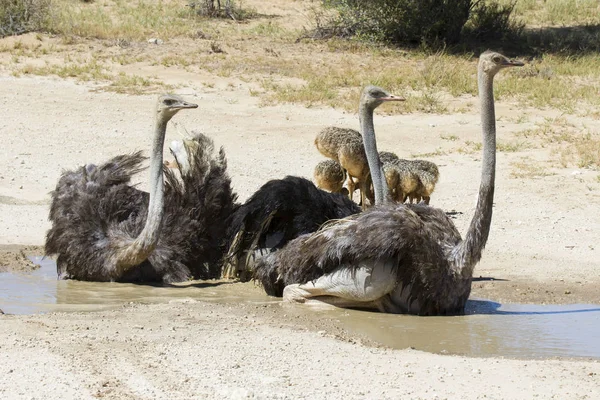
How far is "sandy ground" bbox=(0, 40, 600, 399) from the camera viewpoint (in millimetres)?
5801

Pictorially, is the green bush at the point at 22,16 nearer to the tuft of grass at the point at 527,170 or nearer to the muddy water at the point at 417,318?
the tuft of grass at the point at 527,170

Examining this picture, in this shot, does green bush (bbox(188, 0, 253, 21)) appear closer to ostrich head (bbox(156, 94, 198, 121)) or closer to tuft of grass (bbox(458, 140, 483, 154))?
tuft of grass (bbox(458, 140, 483, 154))

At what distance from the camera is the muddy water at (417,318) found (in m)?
7.19

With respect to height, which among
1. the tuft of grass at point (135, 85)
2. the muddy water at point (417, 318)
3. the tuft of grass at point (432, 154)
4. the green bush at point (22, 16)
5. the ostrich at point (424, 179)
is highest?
the green bush at point (22, 16)

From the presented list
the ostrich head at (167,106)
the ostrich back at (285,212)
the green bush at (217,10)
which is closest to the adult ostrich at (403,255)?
the ostrich back at (285,212)

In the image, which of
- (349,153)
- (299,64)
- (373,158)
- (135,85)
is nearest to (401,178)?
(349,153)

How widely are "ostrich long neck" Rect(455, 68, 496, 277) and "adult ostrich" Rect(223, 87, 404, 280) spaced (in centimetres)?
144

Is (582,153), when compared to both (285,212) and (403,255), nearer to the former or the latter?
(285,212)

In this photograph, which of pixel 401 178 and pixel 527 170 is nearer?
pixel 401 178

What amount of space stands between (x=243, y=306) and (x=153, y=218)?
3.71 ft

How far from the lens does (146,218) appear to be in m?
9.34

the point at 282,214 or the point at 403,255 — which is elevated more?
the point at 282,214

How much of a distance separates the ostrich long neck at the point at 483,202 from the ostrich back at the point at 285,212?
4.71ft

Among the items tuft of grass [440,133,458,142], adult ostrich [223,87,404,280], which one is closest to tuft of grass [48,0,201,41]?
tuft of grass [440,133,458,142]
